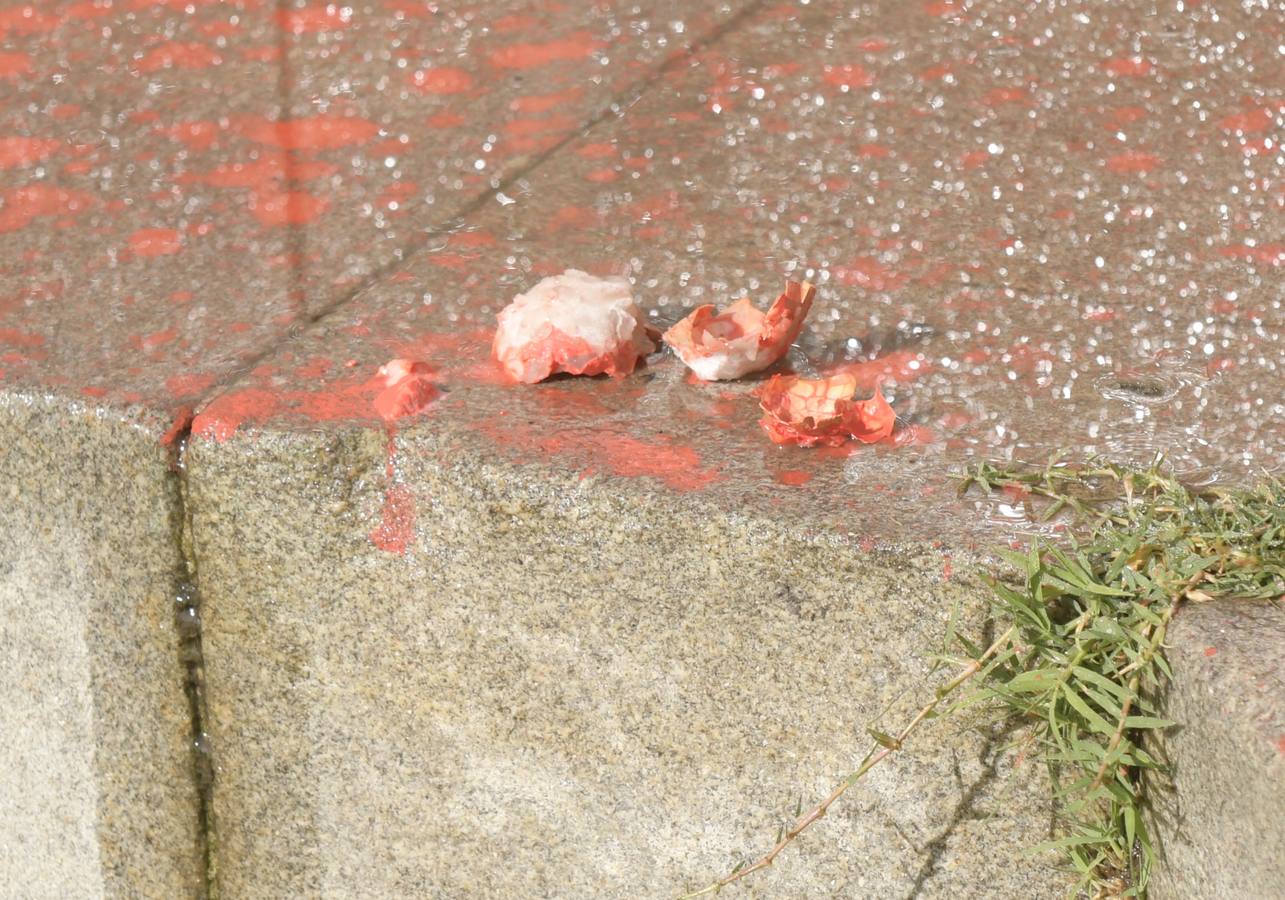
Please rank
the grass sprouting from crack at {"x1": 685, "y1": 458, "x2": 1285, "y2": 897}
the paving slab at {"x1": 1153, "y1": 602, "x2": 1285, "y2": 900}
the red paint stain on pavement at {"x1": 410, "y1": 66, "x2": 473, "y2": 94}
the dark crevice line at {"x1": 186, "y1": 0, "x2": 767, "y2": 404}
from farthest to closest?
the red paint stain on pavement at {"x1": 410, "y1": 66, "x2": 473, "y2": 94} → the dark crevice line at {"x1": 186, "y1": 0, "x2": 767, "y2": 404} → the grass sprouting from crack at {"x1": 685, "y1": 458, "x2": 1285, "y2": 897} → the paving slab at {"x1": 1153, "y1": 602, "x2": 1285, "y2": 900}

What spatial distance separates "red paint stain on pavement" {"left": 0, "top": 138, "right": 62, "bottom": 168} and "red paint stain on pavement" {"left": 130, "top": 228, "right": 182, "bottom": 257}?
0.32m

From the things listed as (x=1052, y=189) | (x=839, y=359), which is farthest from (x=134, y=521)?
(x=1052, y=189)

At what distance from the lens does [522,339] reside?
172 cm

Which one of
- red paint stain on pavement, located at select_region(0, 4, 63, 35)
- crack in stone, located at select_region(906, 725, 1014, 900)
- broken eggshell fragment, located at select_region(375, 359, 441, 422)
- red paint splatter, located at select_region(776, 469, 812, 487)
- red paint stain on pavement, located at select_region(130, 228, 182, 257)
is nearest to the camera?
crack in stone, located at select_region(906, 725, 1014, 900)

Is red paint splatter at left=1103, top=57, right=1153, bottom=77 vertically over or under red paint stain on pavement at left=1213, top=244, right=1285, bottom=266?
over

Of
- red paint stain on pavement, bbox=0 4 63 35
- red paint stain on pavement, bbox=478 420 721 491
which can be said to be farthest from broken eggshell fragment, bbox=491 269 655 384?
red paint stain on pavement, bbox=0 4 63 35

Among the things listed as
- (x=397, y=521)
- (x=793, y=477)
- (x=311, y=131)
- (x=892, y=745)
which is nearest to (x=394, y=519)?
(x=397, y=521)

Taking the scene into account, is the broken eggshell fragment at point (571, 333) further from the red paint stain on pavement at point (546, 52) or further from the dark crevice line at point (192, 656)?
the red paint stain on pavement at point (546, 52)

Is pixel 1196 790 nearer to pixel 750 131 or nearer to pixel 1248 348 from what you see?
pixel 1248 348

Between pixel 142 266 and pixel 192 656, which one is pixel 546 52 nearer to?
pixel 142 266

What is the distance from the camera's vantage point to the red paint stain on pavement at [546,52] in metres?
2.41

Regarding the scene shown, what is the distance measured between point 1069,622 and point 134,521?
3.29 ft

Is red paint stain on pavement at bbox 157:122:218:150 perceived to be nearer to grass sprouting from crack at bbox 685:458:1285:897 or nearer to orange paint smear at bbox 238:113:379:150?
orange paint smear at bbox 238:113:379:150

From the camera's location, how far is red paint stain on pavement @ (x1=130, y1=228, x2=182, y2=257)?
2.05 m
